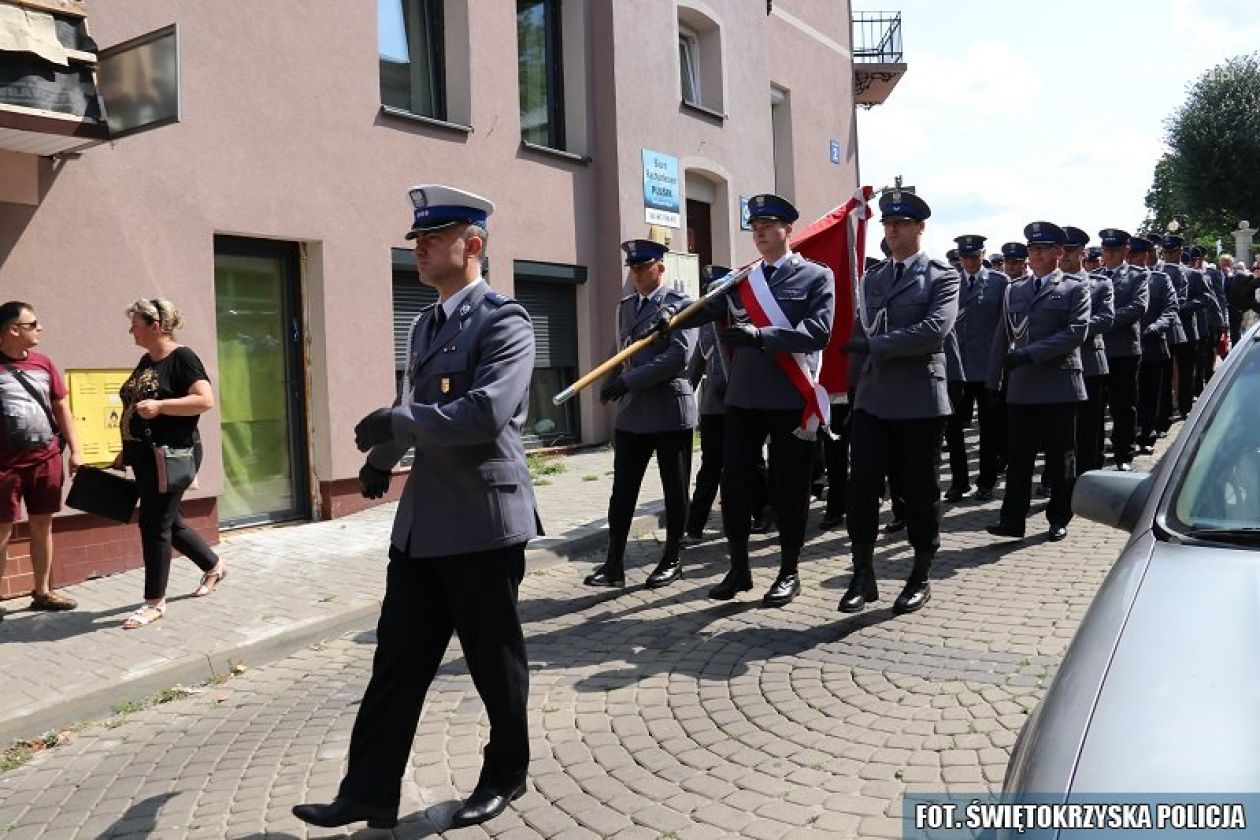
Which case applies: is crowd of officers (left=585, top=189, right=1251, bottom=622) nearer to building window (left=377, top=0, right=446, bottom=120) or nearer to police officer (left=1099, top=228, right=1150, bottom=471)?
police officer (left=1099, top=228, right=1150, bottom=471)

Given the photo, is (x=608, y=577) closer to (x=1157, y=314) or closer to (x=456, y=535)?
(x=456, y=535)

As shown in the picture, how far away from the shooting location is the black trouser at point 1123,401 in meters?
10.2

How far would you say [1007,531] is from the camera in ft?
25.2

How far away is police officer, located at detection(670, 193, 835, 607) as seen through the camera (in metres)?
5.91

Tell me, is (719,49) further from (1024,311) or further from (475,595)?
(475,595)

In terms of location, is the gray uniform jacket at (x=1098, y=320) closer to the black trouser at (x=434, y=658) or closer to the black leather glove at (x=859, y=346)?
the black leather glove at (x=859, y=346)

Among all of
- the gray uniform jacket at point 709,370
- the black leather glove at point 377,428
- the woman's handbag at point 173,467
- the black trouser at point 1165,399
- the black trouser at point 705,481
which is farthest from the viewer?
the black trouser at point 1165,399

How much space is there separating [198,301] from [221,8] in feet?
7.77

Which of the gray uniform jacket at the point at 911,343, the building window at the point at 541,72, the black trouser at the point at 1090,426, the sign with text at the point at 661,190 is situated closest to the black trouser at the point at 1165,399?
the black trouser at the point at 1090,426

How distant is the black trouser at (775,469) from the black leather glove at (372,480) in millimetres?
2896

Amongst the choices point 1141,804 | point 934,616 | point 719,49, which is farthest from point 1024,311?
point 719,49

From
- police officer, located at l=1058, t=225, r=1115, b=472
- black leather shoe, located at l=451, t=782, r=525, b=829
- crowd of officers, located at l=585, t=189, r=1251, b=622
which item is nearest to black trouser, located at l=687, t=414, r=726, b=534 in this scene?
crowd of officers, located at l=585, t=189, r=1251, b=622

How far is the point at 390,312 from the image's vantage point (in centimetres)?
1021

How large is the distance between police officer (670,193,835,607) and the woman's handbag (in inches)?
121
